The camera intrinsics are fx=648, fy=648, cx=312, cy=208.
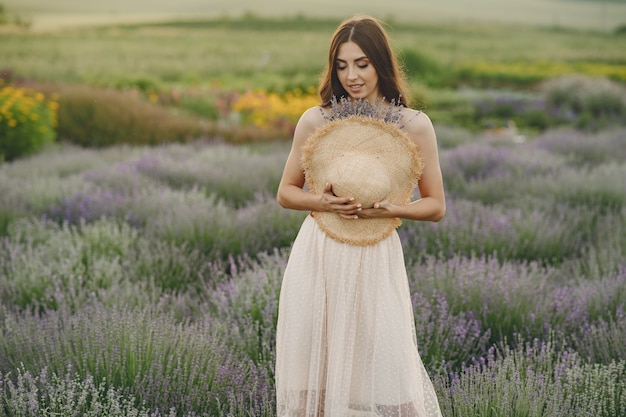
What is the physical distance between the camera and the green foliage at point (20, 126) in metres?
8.10

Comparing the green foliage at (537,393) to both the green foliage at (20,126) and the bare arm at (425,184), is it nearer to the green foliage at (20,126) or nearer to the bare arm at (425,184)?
the bare arm at (425,184)

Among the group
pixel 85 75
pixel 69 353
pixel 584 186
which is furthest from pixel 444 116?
pixel 69 353

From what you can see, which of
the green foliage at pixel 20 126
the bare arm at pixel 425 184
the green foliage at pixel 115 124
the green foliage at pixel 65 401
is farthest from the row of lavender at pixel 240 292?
the green foliage at pixel 115 124

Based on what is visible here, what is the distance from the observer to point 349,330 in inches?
83.7

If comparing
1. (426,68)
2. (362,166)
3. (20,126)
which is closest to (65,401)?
(362,166)

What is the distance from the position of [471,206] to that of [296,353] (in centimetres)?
332

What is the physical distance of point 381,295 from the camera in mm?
2105

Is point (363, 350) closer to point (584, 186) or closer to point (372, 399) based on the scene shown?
point (372, 399)

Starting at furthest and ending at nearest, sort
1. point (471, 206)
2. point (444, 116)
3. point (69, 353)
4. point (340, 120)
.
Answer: point (444, 116), point (471, 206), point (69, 353), point (340, 120)

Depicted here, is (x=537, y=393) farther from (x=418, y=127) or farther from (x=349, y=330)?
(x=418, y=127)

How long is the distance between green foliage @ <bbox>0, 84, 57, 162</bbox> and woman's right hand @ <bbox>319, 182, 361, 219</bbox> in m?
7.05

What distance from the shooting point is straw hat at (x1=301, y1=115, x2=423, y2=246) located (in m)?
2.01

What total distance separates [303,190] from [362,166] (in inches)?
9.5

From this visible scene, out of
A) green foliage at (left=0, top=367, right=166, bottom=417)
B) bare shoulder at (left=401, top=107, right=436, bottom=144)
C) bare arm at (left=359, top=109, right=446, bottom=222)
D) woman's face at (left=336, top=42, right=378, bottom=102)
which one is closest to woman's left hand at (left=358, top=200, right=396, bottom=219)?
bare arm at (left=359, top=109, right=446, bottom=222)
